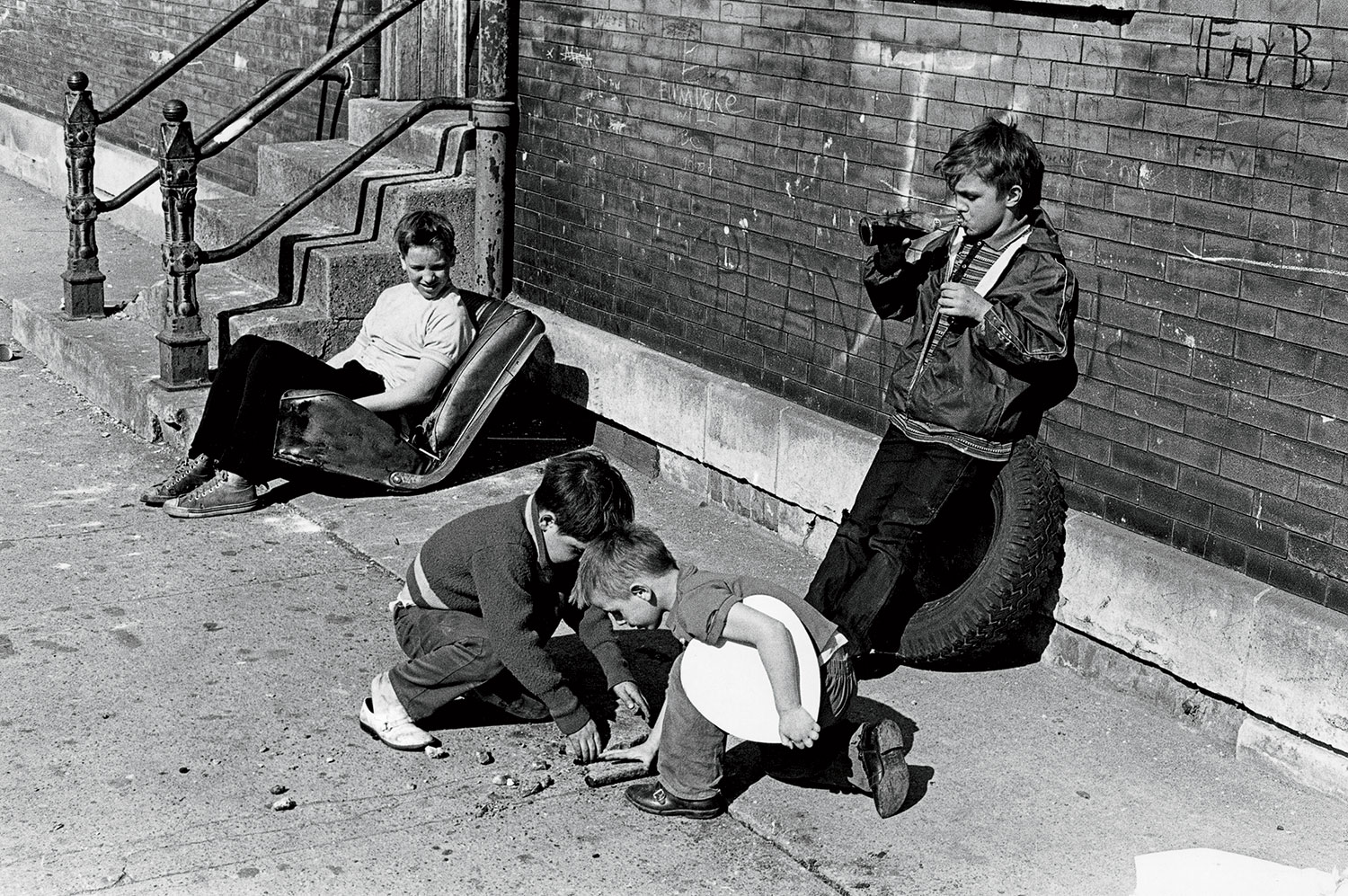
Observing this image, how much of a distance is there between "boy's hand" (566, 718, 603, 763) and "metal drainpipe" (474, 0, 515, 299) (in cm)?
385

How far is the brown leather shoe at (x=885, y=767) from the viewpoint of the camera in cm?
446

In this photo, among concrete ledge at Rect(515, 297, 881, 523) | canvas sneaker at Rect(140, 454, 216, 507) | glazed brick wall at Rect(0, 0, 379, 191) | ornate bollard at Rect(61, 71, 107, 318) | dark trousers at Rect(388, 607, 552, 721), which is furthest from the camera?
glazed brick wall at Rect(0, 0, 379, 191)

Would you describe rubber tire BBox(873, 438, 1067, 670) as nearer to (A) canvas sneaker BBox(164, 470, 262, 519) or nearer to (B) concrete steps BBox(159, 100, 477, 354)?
(A) canvas sneaker BBox(164, 470, 262, 519)

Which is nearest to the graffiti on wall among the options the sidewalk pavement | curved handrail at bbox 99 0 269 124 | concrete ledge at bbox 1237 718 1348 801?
concrete ledge at bbox 1237 718 1348 801

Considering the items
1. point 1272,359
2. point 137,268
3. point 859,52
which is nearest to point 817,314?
point 859,52

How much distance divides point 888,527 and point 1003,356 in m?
0.70

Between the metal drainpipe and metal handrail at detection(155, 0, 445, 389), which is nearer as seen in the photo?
metal handrail at detection(155, 0, 445, 389)

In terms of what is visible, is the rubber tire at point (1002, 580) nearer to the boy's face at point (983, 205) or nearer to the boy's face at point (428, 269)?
the boy's face at point (983, 205)

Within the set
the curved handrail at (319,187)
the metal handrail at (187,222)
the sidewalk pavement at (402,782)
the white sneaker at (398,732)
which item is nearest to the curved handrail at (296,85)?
the metal handrail at (187,222)

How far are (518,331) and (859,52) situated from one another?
1916 mm

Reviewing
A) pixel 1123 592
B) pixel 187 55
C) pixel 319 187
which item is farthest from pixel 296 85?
pixel 1123 592

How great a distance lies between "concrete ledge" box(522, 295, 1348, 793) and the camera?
463 cm

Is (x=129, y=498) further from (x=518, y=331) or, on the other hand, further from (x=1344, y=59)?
(x=1344, y=59)

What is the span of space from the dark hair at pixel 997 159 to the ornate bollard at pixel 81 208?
5.52 metres
